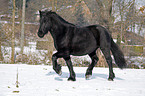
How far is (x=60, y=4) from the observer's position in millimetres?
13875

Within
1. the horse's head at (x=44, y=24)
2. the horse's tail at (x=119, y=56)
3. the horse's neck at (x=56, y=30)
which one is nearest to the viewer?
the horse's head at (x=44, y=24)

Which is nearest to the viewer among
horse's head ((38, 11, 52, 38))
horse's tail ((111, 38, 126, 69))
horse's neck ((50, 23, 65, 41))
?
horse's head ((38, 11, 52, 38))

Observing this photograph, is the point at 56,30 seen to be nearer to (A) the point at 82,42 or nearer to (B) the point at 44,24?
(B) the point at 44,24

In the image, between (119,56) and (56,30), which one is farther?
(119,56)

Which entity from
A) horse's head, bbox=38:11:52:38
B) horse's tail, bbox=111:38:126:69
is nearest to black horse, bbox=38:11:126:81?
horse's head, bbox=38:11:52:38

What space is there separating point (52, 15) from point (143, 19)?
9451 mm

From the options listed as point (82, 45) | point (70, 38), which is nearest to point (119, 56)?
point (82, 45)

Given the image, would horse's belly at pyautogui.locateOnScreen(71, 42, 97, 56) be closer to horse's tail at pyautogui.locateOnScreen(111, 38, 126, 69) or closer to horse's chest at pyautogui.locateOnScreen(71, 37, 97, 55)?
horse's chest at pyautogui.locateOnScreen(71, 37, 97, 55)

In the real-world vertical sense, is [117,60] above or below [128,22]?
below

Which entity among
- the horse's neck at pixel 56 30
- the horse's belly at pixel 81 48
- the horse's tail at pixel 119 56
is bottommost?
the horse's tail at pixel 119 56

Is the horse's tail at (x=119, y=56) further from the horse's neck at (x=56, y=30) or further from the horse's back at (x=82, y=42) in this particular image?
the horse's neck at (x=56, y=30)

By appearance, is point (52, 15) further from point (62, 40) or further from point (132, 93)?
point (132, 93)

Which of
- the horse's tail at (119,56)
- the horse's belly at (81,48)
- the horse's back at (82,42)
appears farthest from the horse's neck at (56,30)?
the horse's tail at (119,56)

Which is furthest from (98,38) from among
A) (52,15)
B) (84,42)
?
(52,15)
